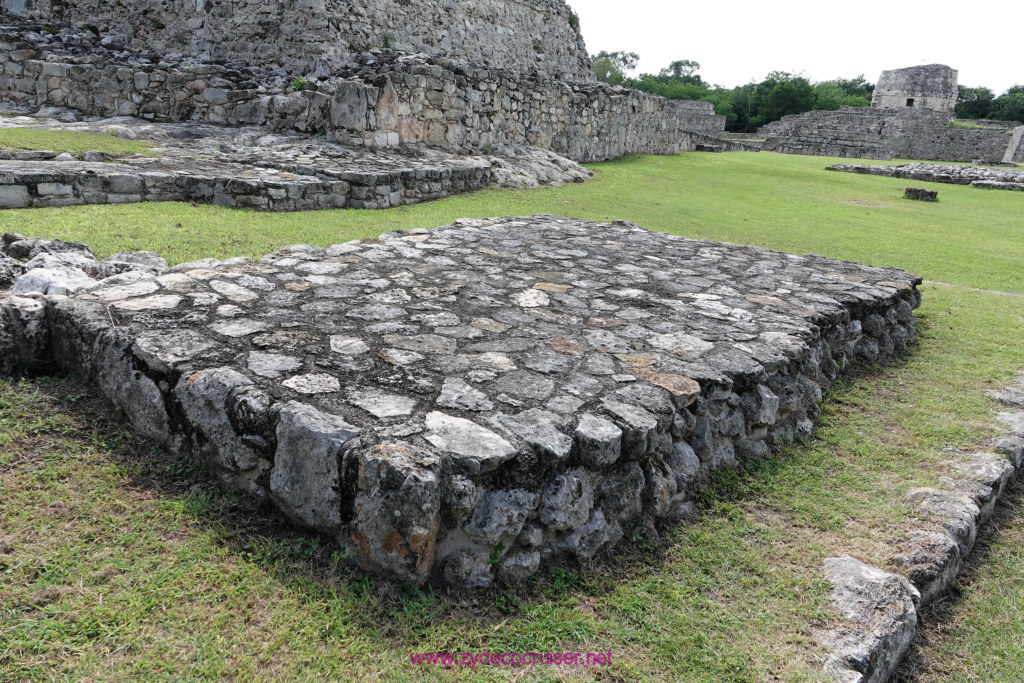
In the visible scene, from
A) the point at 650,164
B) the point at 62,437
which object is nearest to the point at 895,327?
the point at 62,437

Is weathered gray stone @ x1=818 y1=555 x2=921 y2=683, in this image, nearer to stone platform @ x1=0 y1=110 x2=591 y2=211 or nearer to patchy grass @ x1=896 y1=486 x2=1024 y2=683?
patchy grass @ x1=896 y1=486 x2=1024 y2=683

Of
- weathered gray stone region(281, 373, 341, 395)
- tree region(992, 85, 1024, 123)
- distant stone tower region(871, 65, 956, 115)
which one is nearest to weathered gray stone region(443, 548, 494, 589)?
weathered gray stone region(281, 373, 341, 395)

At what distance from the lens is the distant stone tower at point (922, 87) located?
133 ft

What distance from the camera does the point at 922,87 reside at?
134 ft

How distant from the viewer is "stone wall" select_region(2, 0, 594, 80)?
43.2 feet

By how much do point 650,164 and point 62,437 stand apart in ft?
56.7

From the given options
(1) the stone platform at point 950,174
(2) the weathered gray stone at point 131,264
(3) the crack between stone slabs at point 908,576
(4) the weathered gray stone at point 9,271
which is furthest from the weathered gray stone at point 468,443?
(1) the stone platform at point 950,174

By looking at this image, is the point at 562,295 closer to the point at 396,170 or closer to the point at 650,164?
Result: the point at 396,170

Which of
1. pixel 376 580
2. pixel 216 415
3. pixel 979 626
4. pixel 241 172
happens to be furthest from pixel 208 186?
pixel 979 626

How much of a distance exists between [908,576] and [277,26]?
14449 mm

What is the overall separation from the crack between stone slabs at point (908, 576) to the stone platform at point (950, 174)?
20.0m

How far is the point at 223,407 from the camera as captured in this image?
259cm

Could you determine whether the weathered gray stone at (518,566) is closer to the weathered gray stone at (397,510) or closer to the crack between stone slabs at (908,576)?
the weathered gray stone at (397,510)

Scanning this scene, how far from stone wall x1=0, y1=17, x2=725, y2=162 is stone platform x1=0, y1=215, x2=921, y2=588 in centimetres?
690
